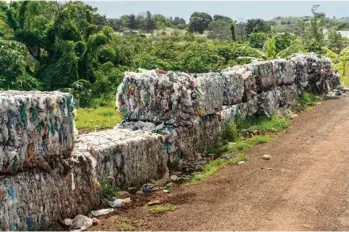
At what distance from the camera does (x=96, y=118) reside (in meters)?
18.0

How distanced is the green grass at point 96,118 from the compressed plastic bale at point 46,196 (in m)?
7.01

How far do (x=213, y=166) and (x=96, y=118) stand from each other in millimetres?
7400

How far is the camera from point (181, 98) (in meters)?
11.9

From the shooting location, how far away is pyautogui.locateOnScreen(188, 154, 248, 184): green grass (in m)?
10.8

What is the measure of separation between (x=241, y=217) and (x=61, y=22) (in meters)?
16.8

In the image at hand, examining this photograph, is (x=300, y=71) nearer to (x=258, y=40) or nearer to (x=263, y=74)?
(x=263, y=74)

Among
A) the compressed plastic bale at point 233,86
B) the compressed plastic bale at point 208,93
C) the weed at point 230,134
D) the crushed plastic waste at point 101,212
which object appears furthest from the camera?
the compressed plastic bale at point 233,86

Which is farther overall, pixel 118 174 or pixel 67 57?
pixel 67 57

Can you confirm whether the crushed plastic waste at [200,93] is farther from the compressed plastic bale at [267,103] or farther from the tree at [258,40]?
the tree at [258,40]

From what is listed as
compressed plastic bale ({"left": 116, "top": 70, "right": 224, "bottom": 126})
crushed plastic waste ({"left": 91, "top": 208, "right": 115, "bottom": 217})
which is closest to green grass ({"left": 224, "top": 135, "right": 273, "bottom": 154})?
compressed plastic bale ({"left": 116, "top": 70, "right": 224, "bottom": 126})

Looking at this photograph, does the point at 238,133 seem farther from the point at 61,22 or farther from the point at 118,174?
the point at 61,22

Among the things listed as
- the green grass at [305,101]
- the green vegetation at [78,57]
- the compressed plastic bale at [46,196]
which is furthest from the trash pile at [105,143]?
the green grass at [305,101]

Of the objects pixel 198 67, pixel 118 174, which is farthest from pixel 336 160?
pixel 198 67

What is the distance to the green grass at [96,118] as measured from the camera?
16484 millimetres
